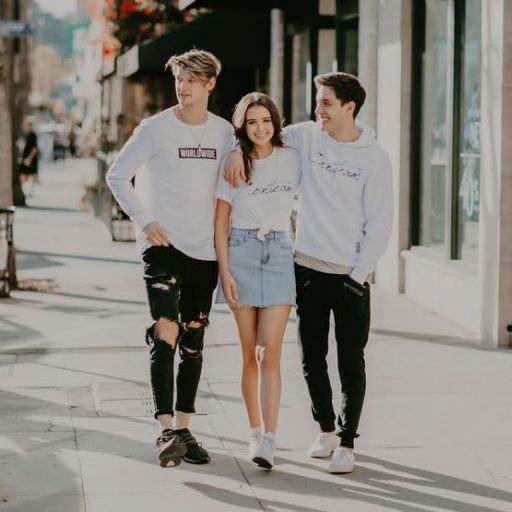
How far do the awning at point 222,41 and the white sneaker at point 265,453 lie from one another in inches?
478

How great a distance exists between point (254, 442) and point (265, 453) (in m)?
0.15

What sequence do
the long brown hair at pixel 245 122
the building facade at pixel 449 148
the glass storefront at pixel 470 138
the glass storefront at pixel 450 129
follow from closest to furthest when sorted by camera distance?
the long brown hair at pixel 245 122 → the building facade at pixel 449 148 → the glass storefront at pixel 470 138 → the glass storefront at pixel 450 129

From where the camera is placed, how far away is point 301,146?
6.16 m

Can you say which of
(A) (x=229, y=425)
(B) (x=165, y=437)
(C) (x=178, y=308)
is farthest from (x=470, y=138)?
(B) (x=165, y=437)

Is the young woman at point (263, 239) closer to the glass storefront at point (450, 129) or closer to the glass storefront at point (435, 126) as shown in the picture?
the glass storefront at point (450, 129)

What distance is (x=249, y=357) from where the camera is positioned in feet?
20.6

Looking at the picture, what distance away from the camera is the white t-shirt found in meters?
6.05

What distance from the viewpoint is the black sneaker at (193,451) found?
6.25 meters

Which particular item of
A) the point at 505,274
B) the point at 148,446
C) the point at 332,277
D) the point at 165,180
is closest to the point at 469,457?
the point at 332,277

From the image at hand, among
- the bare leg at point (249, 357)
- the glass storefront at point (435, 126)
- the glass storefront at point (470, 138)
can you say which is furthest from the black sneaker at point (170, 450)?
the glass storefront at point (435, 126)

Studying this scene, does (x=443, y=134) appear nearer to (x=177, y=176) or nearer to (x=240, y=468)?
(x=177, y=176)

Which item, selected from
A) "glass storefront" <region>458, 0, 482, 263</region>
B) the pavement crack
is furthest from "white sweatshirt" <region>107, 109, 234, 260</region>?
"glass storefront" <region>458, 0, 482, 263</region>

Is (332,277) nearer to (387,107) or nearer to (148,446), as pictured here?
(148,446)

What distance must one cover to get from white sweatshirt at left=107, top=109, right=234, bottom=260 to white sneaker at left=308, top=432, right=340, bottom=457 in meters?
1.08
